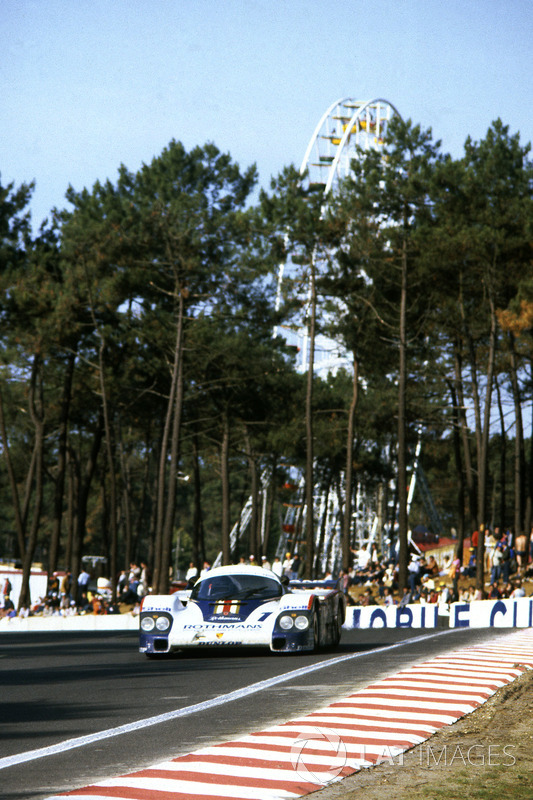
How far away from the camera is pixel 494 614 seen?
24312 millimetres

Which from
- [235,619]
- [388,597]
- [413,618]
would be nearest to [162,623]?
[235,619]

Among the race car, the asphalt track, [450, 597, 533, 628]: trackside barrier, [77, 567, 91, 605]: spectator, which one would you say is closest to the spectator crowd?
[77, 567, 91, 605]: spectator

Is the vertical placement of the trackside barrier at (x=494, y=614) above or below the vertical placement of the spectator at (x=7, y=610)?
above

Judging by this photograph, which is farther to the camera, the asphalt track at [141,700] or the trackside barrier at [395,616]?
the trackside barrier at [395,616]

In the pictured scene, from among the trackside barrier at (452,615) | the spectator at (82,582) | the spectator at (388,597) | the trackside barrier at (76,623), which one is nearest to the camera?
the trackside barrier at (452,615)

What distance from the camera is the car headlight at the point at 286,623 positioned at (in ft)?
43.1

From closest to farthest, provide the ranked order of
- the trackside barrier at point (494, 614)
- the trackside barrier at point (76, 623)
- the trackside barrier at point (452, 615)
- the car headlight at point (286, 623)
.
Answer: the car headlight at point (286, 623) → the trackside barrier at point (494, 614) → the trackside barrier at point (452, 615) → the trackside barrier at point (76, 623)

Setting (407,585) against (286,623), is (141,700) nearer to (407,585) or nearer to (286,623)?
(286,623)

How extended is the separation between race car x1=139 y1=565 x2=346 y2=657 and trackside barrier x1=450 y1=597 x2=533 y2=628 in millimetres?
11078

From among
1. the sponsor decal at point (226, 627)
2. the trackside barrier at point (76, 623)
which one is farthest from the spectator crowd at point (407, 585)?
the sponsor decal at point (226, 627)

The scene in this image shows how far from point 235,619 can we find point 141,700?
4.10 meters

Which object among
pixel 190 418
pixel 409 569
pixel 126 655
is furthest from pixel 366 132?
pixel 126 655

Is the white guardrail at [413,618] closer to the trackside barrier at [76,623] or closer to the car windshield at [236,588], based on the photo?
the trackside barrier at [76,623]

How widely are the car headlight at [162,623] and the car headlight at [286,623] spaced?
1.46 m
